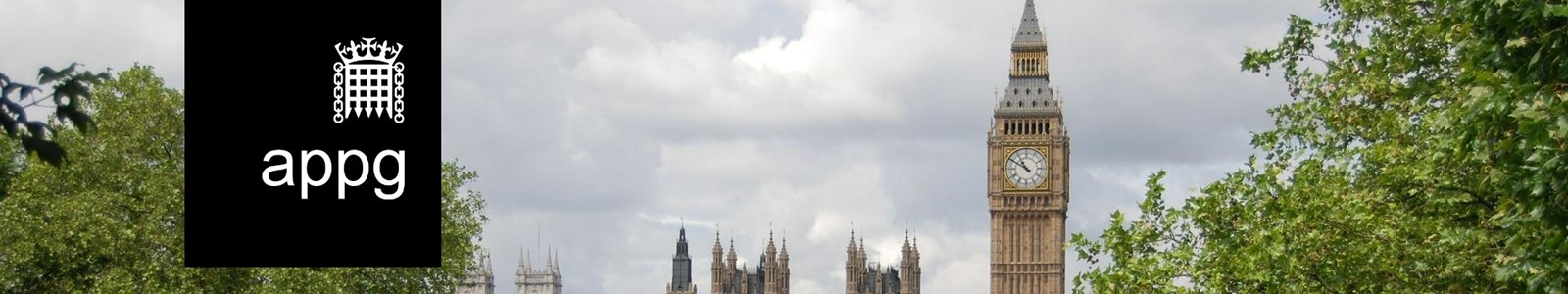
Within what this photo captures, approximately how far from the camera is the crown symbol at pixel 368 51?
936 inches

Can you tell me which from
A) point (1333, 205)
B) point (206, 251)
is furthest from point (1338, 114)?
point (206, 251)

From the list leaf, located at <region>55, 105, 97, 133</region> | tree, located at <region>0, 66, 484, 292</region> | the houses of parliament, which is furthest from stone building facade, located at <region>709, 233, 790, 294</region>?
leaf, located at <region>55, 105, 97, 133</region>

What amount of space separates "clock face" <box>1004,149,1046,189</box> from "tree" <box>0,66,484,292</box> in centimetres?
11264

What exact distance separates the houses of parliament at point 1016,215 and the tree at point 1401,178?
119 m

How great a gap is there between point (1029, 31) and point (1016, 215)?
13.3 meters

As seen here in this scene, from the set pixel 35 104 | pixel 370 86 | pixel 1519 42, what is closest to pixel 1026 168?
pixel 370 86

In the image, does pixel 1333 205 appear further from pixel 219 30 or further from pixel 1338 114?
pixel 219 30

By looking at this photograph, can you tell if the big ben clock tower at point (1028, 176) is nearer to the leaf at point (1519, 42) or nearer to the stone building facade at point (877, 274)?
the stone building facade at point (877, 274)

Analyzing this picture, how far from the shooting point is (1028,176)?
162 meters

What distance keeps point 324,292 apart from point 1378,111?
21754mm

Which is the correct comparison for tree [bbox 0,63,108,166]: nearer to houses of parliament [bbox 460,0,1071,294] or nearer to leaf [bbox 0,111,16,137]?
leaf [bbox 0,111,16,137]

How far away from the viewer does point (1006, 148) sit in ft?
525

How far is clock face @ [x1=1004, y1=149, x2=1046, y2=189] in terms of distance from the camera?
161000 millimetres

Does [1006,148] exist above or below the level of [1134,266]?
above
